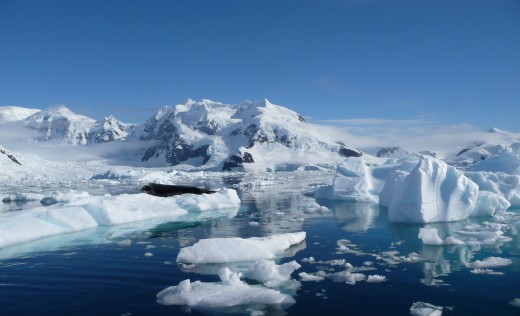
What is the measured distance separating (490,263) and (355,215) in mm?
11656

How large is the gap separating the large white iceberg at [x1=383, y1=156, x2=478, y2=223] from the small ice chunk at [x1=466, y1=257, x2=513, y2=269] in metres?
6.84

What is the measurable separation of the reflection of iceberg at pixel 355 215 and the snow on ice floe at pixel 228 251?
6.27 meters

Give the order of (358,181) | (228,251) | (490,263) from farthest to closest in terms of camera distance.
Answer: (358,181), (228,251), (490,263)

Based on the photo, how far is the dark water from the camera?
9.00 m

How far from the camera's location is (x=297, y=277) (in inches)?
432

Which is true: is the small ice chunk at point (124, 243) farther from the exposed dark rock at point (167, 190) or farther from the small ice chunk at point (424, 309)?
the exposed dark rock at point (167, 190)

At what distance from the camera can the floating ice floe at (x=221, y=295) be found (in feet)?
29.4

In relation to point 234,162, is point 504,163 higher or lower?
lower

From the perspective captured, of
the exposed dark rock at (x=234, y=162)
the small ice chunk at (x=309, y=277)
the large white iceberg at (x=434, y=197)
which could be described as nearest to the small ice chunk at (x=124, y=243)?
the small ice chunk at (x=309, y=277)

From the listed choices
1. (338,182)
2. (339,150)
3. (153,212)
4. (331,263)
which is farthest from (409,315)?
(339,150)

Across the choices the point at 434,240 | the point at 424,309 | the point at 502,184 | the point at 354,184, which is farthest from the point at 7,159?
the point at 424,309

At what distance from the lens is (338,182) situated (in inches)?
1307

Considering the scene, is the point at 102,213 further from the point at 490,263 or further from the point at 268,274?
the point at 490,263

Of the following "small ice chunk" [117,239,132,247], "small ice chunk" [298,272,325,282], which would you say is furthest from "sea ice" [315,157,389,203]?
"small ice chunk" [298,272,325,282]
